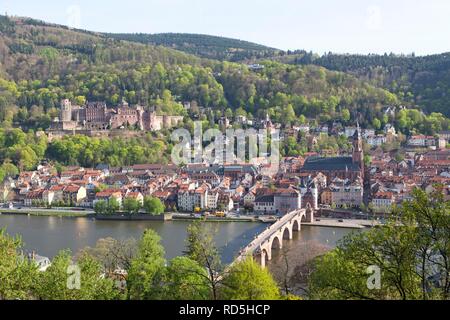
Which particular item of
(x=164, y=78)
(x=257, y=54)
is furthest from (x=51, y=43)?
(x=257, y=54)

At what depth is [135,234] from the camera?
1455 cm

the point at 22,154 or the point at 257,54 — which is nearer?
the point at 22,154

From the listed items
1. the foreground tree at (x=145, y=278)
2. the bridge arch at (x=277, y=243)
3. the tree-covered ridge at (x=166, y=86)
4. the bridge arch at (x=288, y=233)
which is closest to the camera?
the foreground tree at (x=145, y=278)

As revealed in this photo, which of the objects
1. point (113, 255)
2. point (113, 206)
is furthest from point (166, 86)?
point (113, 255)

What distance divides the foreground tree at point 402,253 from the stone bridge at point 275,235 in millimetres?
4770

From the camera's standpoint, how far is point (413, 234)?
3668 mm

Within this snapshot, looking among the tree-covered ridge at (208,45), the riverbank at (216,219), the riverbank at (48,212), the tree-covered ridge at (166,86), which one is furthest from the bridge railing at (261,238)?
the tree-covered ridge at (208,45)

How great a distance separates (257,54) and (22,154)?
3776 centimetres

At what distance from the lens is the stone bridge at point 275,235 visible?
36.3ft

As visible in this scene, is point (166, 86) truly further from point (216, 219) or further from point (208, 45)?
point (208, 45)

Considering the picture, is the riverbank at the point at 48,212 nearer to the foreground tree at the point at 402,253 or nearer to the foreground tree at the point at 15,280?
the foreground tree at the point at 15,280

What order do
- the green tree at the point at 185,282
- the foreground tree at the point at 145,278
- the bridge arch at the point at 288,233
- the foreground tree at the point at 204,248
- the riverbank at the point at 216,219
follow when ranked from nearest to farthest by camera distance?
the green tree at the point at 185,282, the foreground tree at the point at 145,278, the foreground tree at the point at 204,248, the bridge arch at the point at 288,233, the riverbank at the point at 216,219

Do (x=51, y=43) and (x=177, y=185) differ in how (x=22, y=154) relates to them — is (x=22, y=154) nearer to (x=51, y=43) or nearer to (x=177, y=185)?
(x=177, y=185)

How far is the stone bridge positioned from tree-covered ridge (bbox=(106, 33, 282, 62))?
4183cm
